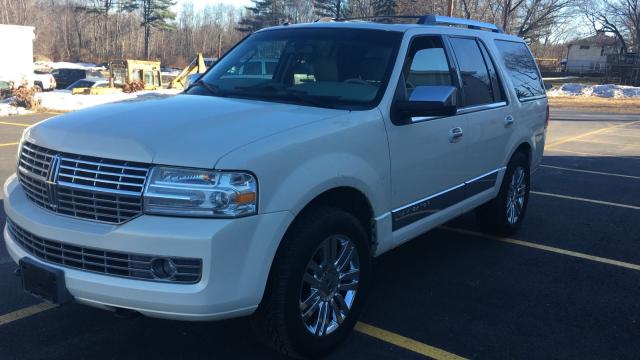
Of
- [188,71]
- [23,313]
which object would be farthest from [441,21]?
[188,71]

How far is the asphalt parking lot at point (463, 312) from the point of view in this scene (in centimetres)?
353

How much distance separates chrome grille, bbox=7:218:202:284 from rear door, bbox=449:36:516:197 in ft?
8.89

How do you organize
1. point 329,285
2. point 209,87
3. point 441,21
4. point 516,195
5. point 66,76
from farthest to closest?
point 66,76, point 516,195, point 441,21, point 209,87, point 329,285

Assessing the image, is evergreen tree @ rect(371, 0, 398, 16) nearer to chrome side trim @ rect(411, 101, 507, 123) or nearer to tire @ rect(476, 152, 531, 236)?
tire @ rect(476, 152, 531, 236)

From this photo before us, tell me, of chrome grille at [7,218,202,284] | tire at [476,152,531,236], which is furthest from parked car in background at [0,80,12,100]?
chrome grille at [7,218,202,284]

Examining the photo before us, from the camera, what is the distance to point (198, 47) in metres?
108

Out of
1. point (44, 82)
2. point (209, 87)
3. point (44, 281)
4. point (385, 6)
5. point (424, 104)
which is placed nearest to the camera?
point (44, 281)

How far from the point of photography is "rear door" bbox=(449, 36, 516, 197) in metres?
4.81

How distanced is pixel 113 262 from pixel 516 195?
14.7ft

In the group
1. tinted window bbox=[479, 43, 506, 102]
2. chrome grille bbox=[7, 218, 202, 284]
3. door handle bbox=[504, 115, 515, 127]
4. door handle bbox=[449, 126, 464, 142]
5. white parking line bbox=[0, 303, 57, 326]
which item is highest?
tinted window bbox=[479, 43, 506, 102]

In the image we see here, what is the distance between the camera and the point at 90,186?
113 inches

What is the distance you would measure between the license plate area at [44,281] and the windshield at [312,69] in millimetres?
1693

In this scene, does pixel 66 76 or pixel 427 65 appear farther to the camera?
pixel 66 76

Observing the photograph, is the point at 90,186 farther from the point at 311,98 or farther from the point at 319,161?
the point at 311,98
